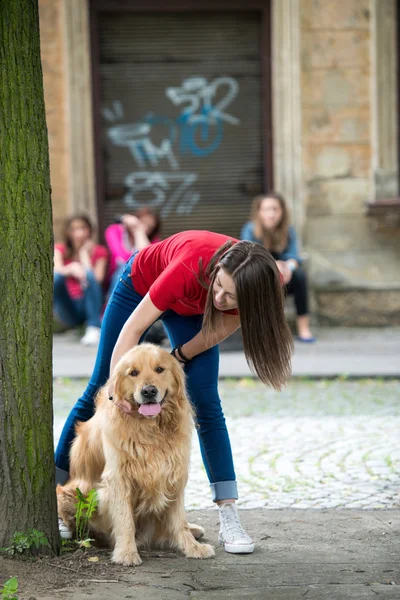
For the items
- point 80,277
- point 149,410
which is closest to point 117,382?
point 149,410

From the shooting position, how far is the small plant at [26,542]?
396 centimetres

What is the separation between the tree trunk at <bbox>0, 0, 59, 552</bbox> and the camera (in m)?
3.89

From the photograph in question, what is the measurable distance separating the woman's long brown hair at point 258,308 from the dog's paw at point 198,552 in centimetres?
77

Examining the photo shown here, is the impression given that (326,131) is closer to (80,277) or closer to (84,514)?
(80,277)

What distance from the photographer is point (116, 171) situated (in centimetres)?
1217

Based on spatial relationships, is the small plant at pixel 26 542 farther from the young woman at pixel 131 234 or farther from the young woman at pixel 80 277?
the young woman at pixel 131 234

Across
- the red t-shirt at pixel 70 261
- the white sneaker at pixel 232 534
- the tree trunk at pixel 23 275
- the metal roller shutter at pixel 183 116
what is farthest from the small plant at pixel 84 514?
the metal roller shutter at pixel 183 116

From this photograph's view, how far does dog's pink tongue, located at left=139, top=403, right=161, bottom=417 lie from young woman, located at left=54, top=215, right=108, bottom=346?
6774 mm

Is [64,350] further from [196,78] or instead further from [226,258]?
[226,258]

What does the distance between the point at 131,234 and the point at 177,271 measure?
696 cm

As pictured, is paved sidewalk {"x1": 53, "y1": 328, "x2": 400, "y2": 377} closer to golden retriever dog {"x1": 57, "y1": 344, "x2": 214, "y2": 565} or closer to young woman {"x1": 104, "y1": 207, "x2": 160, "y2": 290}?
young woman {"x1": 104, "y1": 207, "x2": 160, "y2": 290}

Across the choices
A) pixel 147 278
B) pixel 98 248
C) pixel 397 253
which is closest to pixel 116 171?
pixel 98 248

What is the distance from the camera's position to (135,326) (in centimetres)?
406

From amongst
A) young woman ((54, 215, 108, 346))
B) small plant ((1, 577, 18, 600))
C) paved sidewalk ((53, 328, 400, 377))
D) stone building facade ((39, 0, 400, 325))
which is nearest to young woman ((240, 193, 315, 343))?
paved sidewalk ((53, 328, 400, 377))
